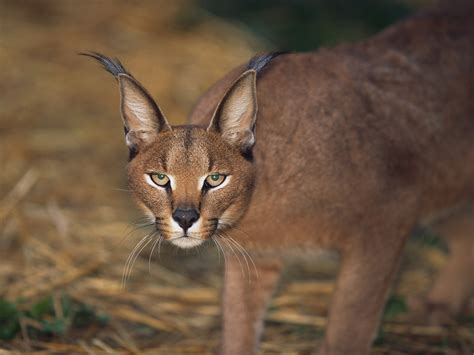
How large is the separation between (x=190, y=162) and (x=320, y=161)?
90cm

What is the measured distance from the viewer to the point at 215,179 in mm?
4434

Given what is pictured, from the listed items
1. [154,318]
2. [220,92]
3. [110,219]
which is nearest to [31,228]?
[110,219]

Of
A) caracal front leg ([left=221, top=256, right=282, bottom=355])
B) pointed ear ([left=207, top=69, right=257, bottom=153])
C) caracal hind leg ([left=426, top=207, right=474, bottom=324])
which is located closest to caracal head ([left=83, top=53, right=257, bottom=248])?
pointed ear ([left=207, top=69, right=257, bottom=153])

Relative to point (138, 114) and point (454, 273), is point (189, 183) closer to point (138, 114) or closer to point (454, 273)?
point (138, 114)

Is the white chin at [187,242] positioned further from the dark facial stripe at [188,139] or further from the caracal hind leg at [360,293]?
the caracal hind leg at [360,293]

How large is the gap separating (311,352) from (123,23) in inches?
224

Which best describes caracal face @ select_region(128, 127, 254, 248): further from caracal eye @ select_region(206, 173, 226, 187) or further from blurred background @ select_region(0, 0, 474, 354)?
blurred background @ select_region(0, 0, 474, 354)

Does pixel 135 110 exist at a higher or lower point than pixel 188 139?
higher

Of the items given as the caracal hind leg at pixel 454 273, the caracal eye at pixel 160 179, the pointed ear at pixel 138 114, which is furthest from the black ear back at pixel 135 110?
the caracal hind leg at pixel 454 273

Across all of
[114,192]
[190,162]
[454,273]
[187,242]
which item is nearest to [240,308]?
[187,242]

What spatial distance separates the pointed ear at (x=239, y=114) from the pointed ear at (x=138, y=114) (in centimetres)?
28

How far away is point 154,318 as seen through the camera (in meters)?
5.89

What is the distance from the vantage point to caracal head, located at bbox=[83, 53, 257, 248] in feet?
14.2

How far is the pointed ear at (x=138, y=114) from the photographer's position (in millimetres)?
4441
